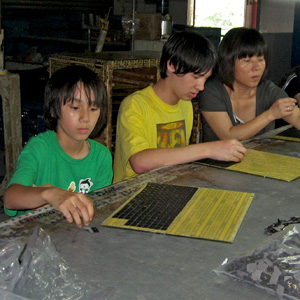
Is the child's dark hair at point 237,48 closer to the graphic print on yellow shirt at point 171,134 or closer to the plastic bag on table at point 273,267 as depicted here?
the graphic print on yellow shirt at point 171,134

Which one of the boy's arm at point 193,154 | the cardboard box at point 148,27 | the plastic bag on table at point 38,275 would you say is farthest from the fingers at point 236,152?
the cardboard box at point 148,27

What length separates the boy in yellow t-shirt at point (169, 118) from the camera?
4.51 ft

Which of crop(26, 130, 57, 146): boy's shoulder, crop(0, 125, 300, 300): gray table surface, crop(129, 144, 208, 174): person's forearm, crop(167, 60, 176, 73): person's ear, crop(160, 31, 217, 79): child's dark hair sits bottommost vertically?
crop(0, 125, 300, 300): gray table surface

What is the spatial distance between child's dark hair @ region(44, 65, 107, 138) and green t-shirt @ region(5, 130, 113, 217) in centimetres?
8

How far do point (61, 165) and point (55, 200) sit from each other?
1.36 feet

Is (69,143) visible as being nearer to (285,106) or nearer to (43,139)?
(43,139)

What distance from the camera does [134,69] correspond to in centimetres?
244

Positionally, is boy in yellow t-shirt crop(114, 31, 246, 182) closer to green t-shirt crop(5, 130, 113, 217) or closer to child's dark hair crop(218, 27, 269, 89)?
green t-shirt crop(5, 130, 113, 217)

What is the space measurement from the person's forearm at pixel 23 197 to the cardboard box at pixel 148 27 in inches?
117

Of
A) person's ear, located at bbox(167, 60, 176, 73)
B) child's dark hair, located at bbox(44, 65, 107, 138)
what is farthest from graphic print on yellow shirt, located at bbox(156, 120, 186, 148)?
child's dark hair, located at bbox(44, 65, 107, 138)

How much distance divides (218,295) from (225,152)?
742 mm

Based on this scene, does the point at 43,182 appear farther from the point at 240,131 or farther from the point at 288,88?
the point at 288,88

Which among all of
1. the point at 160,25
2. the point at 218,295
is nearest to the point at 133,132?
the point at 218,295

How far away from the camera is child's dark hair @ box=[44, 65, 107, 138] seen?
130cm
